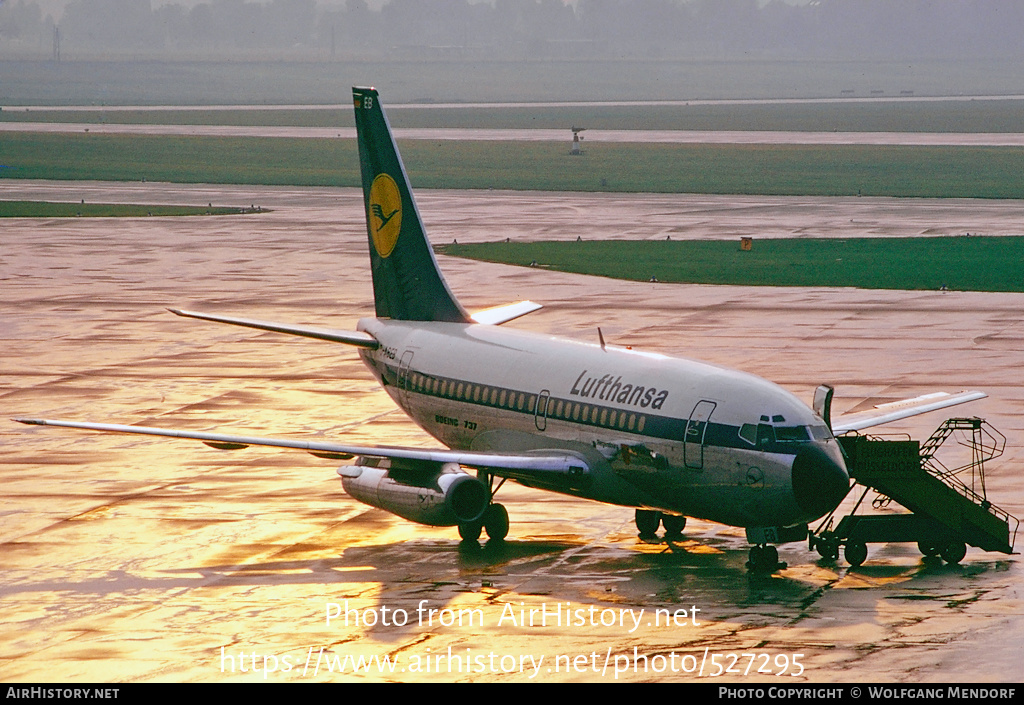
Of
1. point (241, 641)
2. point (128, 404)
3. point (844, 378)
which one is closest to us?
point (241, 641)

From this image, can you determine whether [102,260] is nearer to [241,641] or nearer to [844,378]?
[844,378]

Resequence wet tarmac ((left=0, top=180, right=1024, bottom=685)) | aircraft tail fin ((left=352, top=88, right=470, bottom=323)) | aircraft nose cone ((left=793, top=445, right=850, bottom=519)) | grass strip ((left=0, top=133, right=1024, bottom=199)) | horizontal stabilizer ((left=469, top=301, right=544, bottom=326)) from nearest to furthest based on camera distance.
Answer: wet tarmac ((left=0, top=180, right=1024, bottom=685)) → aircraft nose cone ((left=793, top=445, right=850, bottom=519)) → aircraft tail fin ((left=352, top=88, right=470, bottom=323)) → horizontal stabilizer ((left=469, top=301, right=544, bottom=326)) → grass strip ((left=0, top=133, right=1024, bottom=199))

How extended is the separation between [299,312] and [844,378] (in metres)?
26.9

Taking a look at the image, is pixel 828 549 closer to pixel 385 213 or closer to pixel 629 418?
pixel 629 418

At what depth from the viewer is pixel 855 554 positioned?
3378 cm

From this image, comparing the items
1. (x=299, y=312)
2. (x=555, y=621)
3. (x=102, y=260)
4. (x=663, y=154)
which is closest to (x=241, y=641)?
(x=555, y=621)

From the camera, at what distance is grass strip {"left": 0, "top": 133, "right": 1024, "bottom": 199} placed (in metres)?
142

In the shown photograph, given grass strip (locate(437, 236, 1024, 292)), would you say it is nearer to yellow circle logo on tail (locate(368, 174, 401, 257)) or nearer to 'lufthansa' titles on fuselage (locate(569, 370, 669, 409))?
yellow circle logo on tail (locate(368, 174, 401, 257))

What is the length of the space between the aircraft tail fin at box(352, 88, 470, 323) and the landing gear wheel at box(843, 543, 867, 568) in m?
13.6

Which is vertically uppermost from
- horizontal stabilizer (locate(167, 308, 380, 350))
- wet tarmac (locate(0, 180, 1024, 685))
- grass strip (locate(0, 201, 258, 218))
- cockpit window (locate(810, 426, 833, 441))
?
grass strip (locate(0, 201, 258, 218))

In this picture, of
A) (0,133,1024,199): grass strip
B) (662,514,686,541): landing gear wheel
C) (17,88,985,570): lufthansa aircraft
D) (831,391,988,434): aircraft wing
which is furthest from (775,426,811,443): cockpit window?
(0,133,1024,199): grass strip

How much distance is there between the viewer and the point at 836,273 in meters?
84.9

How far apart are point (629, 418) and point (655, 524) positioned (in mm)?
3401

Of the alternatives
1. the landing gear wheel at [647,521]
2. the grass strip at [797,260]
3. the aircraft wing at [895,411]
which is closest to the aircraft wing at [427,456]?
the landing gear wheel at [647,521]
